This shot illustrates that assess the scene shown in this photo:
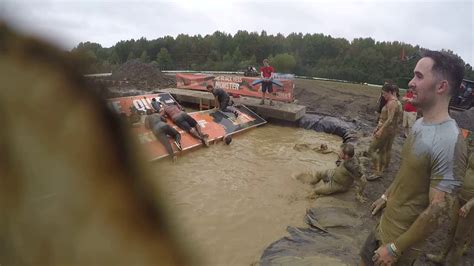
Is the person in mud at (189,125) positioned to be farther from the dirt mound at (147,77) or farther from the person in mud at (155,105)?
the dirt mound at (147,77)

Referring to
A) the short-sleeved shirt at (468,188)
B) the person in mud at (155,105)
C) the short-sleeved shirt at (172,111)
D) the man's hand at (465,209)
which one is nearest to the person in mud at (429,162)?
the man's hand at (465,209)

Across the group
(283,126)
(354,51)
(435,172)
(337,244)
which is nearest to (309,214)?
(337,244)

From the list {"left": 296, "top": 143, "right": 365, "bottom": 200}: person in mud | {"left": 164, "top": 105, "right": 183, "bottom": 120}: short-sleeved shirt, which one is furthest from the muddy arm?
{"left": 164, "top": 105, "right": 183, "bottom": 120}: short-sleeved shirt

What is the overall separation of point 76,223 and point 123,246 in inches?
4.7

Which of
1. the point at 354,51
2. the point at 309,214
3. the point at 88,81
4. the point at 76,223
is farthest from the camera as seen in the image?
the point at 354,51

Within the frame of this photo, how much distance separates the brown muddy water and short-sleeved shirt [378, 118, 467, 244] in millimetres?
1404

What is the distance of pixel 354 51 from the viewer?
3406cm

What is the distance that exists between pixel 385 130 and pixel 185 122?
4891 millimetres

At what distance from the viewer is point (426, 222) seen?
199 centimetres

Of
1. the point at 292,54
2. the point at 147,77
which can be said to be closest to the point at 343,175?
the point at 147,77

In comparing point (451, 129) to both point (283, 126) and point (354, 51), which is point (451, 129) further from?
point (354, 51)

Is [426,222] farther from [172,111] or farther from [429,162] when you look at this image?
[172,111]

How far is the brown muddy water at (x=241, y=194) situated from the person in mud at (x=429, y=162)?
1434mm

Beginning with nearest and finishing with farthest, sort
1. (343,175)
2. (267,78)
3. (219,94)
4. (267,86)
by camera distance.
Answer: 1. (343,175)
2. (219,94)
3. (267,78)
4. (267,86)
